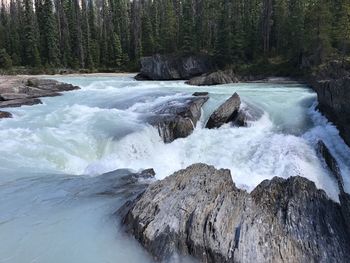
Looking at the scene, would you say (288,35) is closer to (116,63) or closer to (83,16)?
(116,63)

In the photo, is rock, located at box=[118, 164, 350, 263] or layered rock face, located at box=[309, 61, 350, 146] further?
layered rock face, located at box=[309, 61, 350, 146]

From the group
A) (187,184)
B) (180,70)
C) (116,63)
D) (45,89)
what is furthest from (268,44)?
(187,184)

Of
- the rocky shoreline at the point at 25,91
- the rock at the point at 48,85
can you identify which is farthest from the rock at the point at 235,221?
the rock at the point at 48,85

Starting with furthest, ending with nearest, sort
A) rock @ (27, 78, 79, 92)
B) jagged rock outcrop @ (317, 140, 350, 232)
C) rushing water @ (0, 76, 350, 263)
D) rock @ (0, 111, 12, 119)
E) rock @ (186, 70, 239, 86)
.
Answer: rock @ (186, 70, 239, 86)
rock @ (27, 78, 79, 92)
rock @ (0, 111, 12, 119)
jagged rock outcrop @ (317, 140, 350, 232)
rushing water @ (0, 76, 350, 263)

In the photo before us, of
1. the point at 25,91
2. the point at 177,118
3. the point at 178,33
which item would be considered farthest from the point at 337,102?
the point at 178,33

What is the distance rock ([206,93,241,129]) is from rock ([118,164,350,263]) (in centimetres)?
989

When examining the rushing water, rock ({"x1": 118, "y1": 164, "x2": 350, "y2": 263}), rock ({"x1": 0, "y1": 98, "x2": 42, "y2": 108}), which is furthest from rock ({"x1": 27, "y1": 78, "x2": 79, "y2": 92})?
rock ({"x1": 118, "y1": 164, "x2": 350, "y2": 263})

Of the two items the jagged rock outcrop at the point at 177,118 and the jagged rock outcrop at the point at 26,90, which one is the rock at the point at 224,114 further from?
the jagged rock outcrop at the point at 26,90

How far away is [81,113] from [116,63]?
1772 inches

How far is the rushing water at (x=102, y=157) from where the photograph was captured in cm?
888

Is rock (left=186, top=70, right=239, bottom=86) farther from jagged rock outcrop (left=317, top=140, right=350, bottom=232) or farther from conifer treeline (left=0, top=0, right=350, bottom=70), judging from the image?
jagged rock outcrop (left=317, top=140, right=350, bottom=232)

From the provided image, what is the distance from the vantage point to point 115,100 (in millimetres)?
25344

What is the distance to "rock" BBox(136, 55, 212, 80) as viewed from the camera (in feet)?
153

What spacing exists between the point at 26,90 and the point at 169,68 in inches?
850
